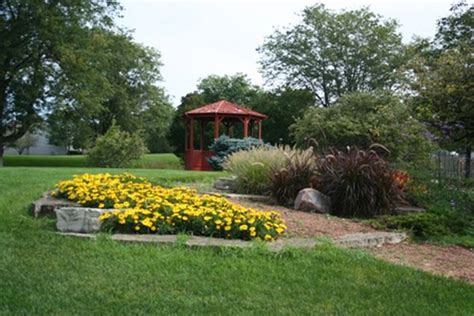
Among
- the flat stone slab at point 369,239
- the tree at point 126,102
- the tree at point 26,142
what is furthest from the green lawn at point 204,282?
the tree at point 26,142

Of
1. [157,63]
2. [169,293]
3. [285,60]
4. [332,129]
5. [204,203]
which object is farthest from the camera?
[157,63]

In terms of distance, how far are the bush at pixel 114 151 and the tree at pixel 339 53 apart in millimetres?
15465

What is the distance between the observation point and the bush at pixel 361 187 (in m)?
7.87

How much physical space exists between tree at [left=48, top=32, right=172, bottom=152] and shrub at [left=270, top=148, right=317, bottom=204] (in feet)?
68.2

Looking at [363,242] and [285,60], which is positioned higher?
[285,60]

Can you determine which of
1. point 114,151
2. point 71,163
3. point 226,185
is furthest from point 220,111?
point 226,185

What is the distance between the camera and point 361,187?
25.9 feet

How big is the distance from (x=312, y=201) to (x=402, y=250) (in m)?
2.25

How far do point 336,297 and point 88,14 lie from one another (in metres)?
25.6

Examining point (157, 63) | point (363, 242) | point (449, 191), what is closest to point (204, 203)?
point (363, 242)

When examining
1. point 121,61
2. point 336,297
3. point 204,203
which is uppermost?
point 121,61

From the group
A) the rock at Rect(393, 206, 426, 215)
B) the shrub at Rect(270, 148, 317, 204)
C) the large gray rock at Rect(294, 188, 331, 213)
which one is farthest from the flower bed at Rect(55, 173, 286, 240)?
the rock at Rect(393, 206, 426, 215)

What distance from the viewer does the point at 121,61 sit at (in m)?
36.5

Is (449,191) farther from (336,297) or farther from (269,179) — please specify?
(336,297)
